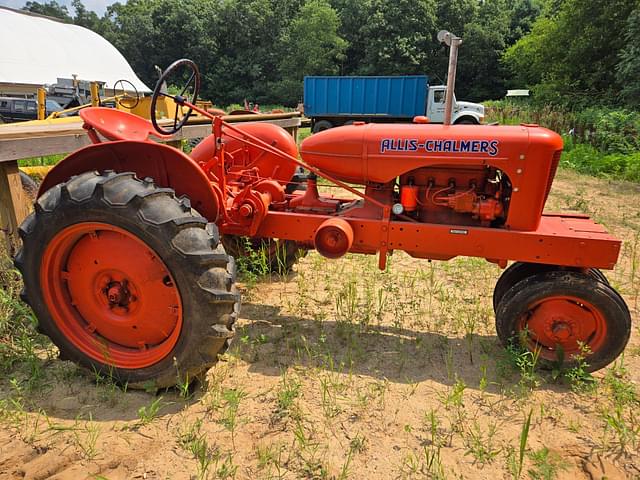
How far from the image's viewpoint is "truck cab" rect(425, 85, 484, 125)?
17547mm

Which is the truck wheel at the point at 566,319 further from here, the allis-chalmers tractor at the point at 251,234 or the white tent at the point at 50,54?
the white tent at the point at 50,54

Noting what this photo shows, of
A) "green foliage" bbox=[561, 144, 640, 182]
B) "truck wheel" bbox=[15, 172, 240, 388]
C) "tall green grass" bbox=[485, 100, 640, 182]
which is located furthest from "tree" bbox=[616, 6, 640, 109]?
"truck wheel" bbox=[15, 172, 240, 388]

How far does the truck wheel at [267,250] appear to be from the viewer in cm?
384

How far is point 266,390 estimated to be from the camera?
2.59 meters

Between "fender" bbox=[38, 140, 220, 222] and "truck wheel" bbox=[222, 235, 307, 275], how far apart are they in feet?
3.17

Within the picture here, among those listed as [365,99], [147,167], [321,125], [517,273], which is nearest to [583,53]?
[365,99]

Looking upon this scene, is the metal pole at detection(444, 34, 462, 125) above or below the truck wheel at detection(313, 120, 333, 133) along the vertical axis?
above

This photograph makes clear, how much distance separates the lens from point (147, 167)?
2785 millimetres

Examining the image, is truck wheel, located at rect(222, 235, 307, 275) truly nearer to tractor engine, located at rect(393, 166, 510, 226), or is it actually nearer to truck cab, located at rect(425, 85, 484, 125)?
tractor engine, located at rect(393, 166, 510, 226)

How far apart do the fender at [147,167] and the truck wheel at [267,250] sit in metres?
0.97

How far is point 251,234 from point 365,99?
1742 centimetres

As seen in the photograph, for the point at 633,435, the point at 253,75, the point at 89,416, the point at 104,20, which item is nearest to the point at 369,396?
the point at 633,435

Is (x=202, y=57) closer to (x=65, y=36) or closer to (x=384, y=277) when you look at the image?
(x=65, y=36)

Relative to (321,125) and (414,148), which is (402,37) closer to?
(321,125)
